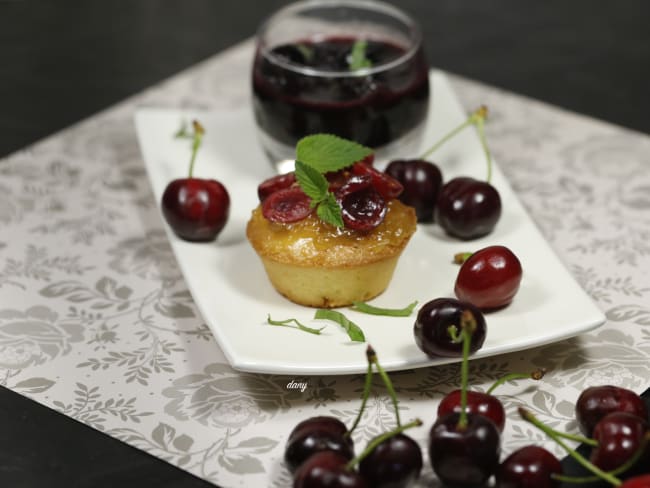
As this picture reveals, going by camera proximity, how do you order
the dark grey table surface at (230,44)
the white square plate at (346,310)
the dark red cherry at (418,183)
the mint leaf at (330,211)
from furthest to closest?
the dark grey table surface at (230,44) < the dark red cherry at (418,183) < the mint leaf at (330,211) < the white square plate at (346,310)

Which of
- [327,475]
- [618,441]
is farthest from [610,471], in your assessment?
[327,475]

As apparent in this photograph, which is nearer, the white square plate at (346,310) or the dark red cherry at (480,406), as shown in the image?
the dark red cherry at (480,406)

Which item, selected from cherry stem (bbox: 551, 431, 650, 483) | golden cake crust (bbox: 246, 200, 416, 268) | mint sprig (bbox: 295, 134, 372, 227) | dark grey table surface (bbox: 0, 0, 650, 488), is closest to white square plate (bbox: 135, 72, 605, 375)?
golden cake crust (bbox: 246, 200, 416, 268)

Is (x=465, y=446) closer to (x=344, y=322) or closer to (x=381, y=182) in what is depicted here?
(x=344, y=322)

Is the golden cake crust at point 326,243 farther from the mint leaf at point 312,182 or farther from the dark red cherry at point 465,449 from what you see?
the dark red cherry at point 465,449

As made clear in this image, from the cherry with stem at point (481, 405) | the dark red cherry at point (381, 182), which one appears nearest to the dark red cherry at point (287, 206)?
the dark red cherry at point (381, 182)

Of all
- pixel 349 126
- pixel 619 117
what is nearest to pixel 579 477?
pixel 349 126

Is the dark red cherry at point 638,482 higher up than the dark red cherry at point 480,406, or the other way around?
the dark red cherry at point 638,482
